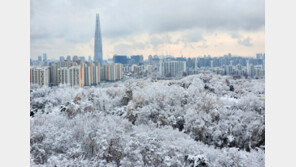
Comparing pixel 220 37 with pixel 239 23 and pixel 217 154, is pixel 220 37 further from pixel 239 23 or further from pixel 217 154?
pixel 217 154

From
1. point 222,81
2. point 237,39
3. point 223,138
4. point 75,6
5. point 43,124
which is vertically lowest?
point 223,138

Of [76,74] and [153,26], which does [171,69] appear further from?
[153,26]

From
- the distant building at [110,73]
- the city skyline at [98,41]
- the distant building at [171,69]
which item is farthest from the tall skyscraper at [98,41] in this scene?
the distant building at [171,69]

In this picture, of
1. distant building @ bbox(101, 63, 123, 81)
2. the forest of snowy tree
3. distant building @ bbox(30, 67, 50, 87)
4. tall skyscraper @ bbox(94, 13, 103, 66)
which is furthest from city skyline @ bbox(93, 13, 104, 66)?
distant building @ bbox(101, 63, 123, 81)

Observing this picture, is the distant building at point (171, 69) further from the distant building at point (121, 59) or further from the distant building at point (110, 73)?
the distant building at point (110, 73)

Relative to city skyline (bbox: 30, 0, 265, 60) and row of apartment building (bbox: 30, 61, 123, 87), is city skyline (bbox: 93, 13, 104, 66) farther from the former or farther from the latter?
row of apartment building (bbox: 30, 61, 123, 87)
